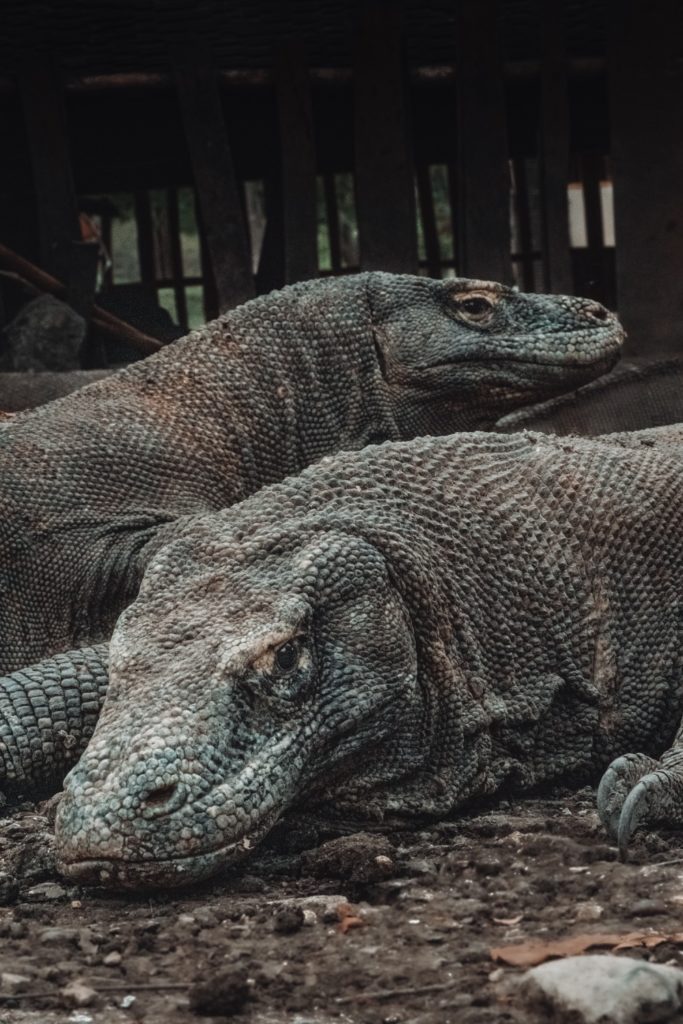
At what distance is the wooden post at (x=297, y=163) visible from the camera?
32.5ft

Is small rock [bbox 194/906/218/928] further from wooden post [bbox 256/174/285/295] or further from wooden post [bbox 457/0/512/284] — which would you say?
wooden post [bbox 256/174/285/295]

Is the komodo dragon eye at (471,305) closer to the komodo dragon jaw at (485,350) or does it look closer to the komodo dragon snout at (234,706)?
the komodo dragon jaw at (485,350)

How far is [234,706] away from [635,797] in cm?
86

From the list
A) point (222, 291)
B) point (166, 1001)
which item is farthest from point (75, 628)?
point (222, 291)

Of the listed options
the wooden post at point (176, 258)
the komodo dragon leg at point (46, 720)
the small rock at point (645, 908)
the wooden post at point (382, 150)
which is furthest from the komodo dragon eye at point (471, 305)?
the wooden post at point (176, 258)

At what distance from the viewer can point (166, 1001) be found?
311 centimetres

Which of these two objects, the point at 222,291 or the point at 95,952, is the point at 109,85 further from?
the point at 95,952

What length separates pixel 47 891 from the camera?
3891mm

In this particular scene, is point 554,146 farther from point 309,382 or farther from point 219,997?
point 219,997

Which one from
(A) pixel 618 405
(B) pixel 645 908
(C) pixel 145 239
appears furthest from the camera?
(C) pixel 145 239

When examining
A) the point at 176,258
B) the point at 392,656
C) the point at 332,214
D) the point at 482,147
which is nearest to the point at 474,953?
the point at 392,656

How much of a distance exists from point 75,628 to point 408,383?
1648 mm

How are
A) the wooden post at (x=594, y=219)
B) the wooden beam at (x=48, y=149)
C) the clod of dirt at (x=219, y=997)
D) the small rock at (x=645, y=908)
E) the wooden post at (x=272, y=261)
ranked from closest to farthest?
the clod of dirt at (x=219, y=997)
the small rock at (x=645, y=908)
the wooden beam at (x=48, y=149)
the wooden post at (x=272, y=261)
the wooden post at (x=594, y=219)

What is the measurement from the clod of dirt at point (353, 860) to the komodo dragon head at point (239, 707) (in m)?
0.13
